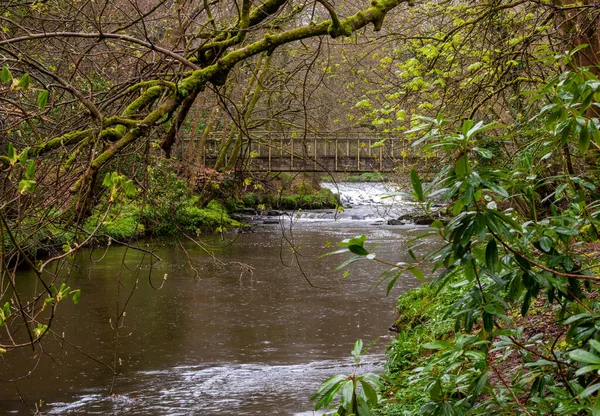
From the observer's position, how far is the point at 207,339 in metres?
9.66

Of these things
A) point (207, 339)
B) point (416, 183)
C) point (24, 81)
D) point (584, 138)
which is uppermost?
point (24, 81)

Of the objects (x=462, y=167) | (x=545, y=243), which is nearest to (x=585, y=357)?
(x=462, y=167)

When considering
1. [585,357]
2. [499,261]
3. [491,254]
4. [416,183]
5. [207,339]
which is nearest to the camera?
[585,357]

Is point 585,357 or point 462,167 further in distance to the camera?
point 462,167

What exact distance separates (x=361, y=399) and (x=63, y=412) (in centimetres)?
549

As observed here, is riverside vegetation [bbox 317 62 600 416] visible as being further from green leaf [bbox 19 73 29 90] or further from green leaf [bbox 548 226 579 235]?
green leaf [bbox 19 73 29 90]

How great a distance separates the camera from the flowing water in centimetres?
715

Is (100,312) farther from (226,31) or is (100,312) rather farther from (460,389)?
(460,389)

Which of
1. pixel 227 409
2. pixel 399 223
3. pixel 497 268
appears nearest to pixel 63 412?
pixel 227 409

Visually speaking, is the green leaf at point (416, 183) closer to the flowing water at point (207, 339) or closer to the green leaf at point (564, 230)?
the green leaf at point (564, 230)

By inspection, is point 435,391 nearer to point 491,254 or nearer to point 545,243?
point 491,254

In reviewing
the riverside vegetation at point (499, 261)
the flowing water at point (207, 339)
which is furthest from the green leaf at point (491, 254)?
the flowing water at point (207, 339)

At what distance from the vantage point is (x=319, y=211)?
28297mm

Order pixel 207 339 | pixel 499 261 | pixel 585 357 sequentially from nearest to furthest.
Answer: pixel 585 357 < pixel 499 261 < pixel 207 339
